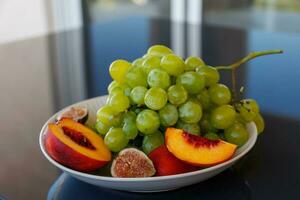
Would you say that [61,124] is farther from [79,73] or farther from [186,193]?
[79,73]

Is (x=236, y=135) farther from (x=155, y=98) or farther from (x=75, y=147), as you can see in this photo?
(x=75, y=147)

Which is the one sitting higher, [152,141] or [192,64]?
[192,64]

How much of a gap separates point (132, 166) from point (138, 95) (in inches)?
4.4

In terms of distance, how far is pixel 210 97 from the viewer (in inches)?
28.9

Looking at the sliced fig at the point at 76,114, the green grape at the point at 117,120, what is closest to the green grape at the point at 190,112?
the green grape at the point at 117,120

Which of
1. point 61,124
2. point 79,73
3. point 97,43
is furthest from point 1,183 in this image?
point 97,43

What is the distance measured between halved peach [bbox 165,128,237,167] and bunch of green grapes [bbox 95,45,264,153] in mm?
32

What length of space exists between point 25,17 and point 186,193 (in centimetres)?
281

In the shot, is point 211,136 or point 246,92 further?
point 246,92

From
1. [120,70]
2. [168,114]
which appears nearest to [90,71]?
[120,70]

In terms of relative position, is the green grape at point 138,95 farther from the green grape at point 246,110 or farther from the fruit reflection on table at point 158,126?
the green grape at point 246,110

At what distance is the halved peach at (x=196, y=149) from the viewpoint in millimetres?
646

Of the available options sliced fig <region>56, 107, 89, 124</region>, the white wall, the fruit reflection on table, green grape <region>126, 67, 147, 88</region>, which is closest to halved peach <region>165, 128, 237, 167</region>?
the fruit reflection on table

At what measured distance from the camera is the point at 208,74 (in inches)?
28.6
